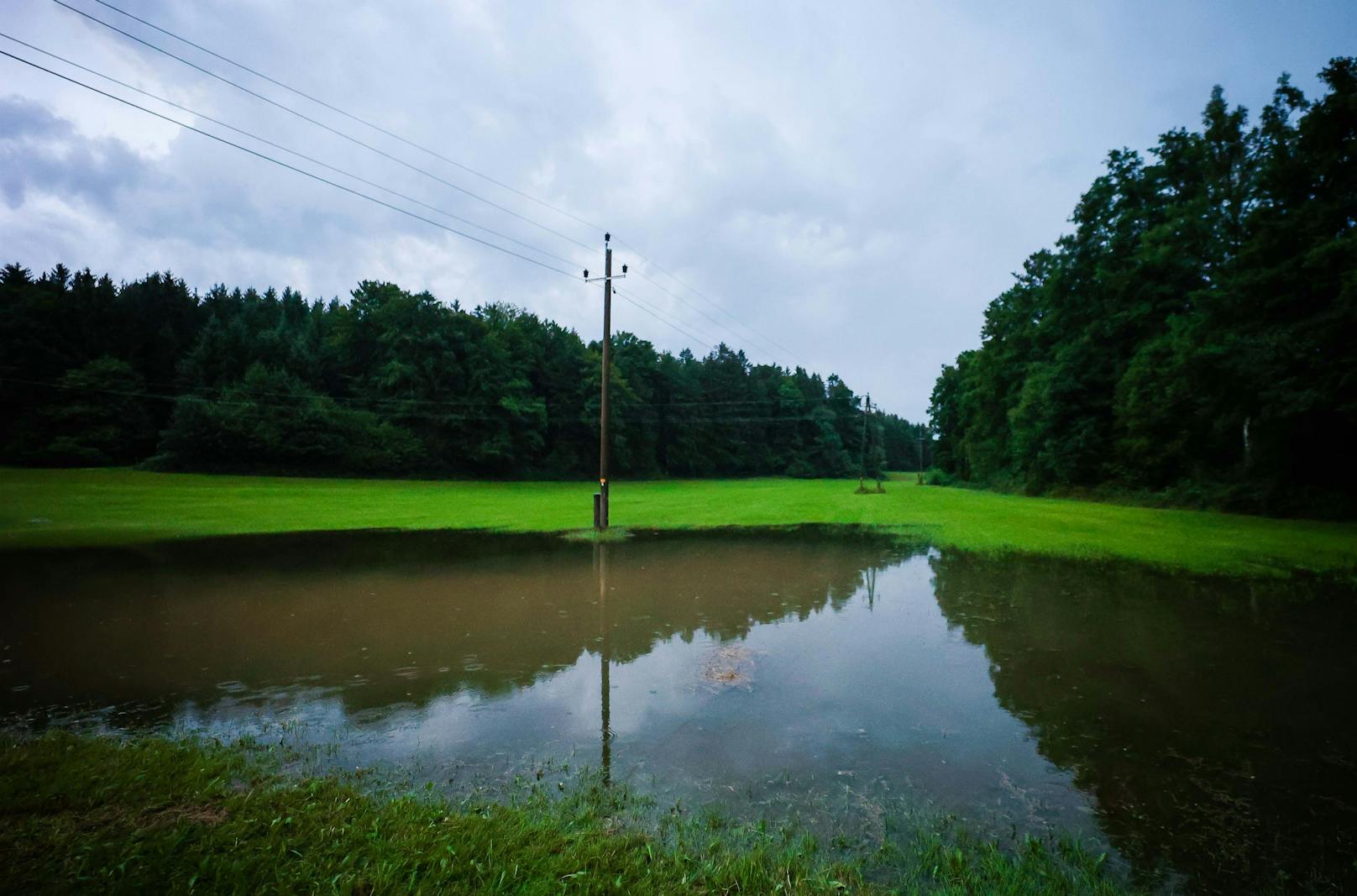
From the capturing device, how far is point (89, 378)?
45562 millimetres

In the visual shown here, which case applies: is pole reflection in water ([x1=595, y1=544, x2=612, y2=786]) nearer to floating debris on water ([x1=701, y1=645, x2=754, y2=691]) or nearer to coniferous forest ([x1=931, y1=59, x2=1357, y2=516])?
floating debris on water ([x1=701, y1=645, x2=754, y2=691])

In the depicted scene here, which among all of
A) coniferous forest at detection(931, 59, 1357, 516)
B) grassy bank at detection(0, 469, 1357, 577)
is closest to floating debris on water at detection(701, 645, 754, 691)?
grassy bank at detection(0, 469, 1357, 577)

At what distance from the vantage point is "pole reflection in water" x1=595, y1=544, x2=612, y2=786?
474cm

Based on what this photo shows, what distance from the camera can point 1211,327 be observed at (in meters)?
24.1

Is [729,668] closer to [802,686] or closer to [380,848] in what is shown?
[802,686]

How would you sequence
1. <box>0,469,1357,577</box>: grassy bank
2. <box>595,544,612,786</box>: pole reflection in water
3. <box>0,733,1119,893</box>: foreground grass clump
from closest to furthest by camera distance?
<box>0,733,1119,893</box>: foreground grass clump < <box>595,544,612,786</box>: pole reflection in water < <box>0,469,1357,577</box>: grassy bank

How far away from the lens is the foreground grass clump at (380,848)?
2961 millimetres

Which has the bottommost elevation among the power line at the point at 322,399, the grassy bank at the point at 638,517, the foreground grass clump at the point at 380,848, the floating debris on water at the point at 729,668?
the floating debris on water at the point at 729,668

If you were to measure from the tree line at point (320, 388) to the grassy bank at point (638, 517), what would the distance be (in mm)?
6668

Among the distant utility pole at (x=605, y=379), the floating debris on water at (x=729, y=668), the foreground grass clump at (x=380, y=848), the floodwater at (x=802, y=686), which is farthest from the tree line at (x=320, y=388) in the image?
the foreground grass clump at (x=380, y=848)

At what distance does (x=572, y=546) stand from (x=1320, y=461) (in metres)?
26.9

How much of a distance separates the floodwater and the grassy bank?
4.94m

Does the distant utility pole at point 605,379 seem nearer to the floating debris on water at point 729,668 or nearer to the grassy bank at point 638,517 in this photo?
the grassy bank at point 638,517

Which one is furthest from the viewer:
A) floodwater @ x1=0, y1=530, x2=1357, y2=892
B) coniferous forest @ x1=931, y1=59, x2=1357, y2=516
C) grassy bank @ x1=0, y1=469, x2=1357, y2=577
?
coniferous forest @ x1=931, y1=59, x2=1357, y2=516
